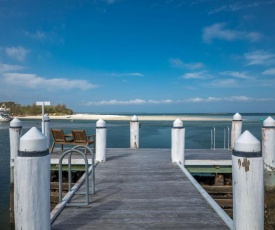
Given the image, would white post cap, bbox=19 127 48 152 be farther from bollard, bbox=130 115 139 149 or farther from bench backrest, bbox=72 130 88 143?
bollard, bbox=130 115 139 149

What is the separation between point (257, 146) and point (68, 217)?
9.28ft

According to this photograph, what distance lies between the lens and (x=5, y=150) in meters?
20.5

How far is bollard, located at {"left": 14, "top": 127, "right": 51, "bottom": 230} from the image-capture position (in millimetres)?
2926

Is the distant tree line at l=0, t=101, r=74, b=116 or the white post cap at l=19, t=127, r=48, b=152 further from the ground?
the distant tree line at l=0, t=101, r=74, b=116

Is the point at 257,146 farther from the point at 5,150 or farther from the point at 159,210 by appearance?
the point at 5,150

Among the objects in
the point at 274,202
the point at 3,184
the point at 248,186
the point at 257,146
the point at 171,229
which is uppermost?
the point at 257,146

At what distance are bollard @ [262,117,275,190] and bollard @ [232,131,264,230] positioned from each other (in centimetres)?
380

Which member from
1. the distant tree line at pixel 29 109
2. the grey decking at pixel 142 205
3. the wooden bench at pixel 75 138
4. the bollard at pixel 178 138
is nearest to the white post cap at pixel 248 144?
the grey decking at pixel 142 205

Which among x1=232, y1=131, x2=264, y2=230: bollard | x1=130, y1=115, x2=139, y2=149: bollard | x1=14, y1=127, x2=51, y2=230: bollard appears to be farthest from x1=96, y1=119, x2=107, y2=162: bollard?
x1=232, y1=131, x2=264, y2=230: bollard

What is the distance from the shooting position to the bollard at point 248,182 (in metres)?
2.95

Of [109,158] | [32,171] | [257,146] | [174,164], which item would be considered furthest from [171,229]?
[109,158]

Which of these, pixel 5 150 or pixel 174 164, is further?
pixel 5 150

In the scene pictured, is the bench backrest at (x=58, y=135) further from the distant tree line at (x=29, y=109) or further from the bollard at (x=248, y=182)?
the distant tree line at (x=29, y=109)

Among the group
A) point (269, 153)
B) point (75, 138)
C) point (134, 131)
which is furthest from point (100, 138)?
point (269, 153)
